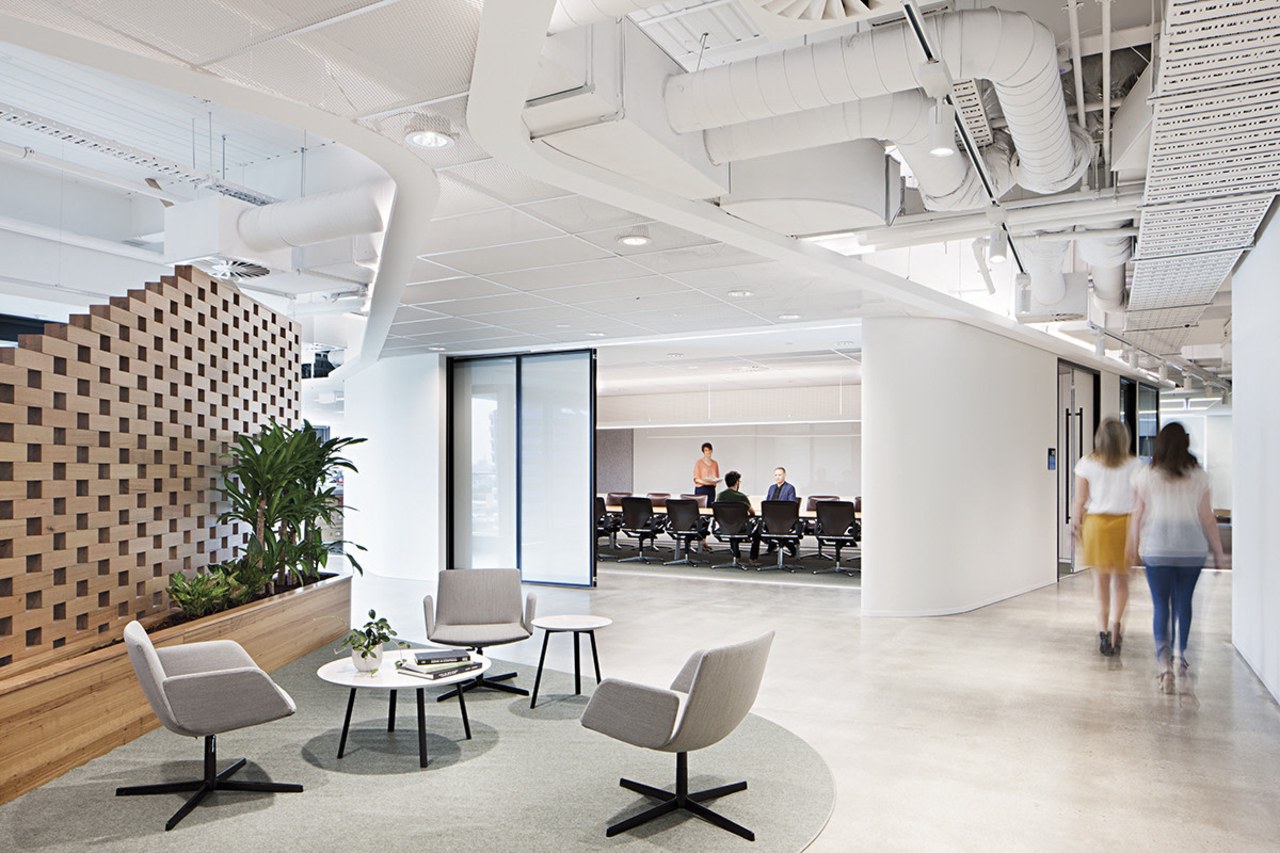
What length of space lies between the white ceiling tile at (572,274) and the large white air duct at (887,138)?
2.02m

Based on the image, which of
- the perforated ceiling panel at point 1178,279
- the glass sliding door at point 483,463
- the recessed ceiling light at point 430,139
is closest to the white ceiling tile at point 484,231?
the recessed ceiling light at point 430,139

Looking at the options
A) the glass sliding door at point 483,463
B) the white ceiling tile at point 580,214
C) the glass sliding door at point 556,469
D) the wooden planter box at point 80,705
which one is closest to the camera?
the wooden planter box at point 80,705

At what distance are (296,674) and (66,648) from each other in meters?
1.55

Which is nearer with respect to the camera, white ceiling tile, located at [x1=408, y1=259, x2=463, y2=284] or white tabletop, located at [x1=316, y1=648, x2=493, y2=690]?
white tabletop, located at [x1=316, y1=648, x2=493, y2=690]

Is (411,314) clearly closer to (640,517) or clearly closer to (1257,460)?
(640,517)

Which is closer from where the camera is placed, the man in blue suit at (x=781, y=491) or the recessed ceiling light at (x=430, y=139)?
the recessed ceiling light at (x=430, y=139)

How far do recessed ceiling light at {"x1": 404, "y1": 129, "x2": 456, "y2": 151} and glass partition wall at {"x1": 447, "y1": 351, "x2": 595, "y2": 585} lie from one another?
21.1 feet

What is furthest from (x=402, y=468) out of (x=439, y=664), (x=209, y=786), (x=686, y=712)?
(x=686, y=712)

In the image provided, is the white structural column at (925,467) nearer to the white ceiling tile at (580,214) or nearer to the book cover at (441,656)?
the white ceiling tile at (580,214)

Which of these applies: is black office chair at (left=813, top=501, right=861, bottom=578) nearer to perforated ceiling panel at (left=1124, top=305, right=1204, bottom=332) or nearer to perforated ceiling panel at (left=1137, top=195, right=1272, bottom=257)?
perforated ceiling panel at (left=1124, top=305, right=1204, bottom=332)

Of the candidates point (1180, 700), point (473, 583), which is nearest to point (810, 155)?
point (473, 583)

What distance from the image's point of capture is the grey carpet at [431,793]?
331 cm

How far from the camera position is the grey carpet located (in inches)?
130

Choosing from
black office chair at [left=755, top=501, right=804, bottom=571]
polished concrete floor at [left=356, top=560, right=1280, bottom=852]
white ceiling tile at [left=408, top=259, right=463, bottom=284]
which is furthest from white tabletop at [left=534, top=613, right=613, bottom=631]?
black office chair at [left=755, top=501, right=804, bottom=571]
